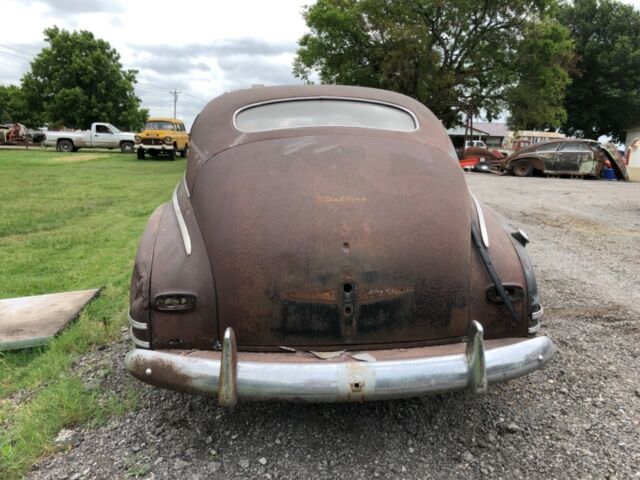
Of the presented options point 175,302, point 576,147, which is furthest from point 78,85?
point 175,302

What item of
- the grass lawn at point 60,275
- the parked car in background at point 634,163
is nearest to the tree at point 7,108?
the grass lawn at point 60,275

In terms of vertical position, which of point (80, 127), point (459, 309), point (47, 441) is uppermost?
point (80, 127)

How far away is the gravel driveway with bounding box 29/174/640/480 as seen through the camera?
2146 millimetres

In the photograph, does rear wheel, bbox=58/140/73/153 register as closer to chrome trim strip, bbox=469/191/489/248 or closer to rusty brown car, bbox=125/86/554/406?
rusty brown car, bbox=125/86/554/406

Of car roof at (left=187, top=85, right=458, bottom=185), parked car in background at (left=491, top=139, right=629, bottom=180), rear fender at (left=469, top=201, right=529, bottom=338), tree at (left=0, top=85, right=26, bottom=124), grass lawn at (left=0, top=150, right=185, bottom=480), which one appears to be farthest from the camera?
tree at (left=0, top=85, right=26, bottom=124)

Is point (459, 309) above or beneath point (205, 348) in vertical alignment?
above

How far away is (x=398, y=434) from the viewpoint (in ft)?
7.90

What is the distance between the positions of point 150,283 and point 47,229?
5.87 m

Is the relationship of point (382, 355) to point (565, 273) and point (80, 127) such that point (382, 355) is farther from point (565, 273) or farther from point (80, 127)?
point (80, 127)

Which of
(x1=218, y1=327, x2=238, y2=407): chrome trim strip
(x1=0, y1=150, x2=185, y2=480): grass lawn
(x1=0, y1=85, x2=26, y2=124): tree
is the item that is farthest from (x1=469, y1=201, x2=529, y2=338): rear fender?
(x1=0, y1=85, x2=26, y2=124): tree

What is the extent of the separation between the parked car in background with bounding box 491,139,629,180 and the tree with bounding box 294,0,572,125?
20.9ft

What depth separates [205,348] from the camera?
7.33 ft

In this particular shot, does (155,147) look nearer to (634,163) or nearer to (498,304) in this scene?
(634,163)

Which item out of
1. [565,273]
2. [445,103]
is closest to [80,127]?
[445,103]
